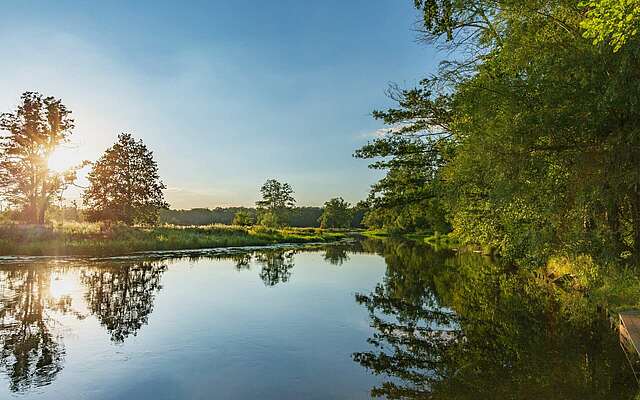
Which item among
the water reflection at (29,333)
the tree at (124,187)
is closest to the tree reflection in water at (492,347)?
the water reflection at (29,333)

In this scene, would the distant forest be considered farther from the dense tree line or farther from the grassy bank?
the dense tree line

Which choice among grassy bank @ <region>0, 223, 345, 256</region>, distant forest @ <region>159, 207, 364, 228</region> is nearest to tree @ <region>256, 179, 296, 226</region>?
distant forest @ <region>159, 207, 364, 228</region>

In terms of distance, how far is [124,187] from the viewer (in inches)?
1665

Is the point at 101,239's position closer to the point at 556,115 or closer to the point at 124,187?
the point at 124,187

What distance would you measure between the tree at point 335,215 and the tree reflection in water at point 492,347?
10774 centimetres

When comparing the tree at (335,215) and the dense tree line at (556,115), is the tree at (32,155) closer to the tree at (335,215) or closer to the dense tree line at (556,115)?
the dense tree line at (556,115)

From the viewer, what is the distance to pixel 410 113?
23375mm

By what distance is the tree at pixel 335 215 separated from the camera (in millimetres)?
125562

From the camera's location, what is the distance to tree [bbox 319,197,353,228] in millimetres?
125562

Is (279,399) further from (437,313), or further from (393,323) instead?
(437,313)

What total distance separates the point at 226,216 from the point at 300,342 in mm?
122650

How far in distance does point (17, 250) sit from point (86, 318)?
21.0 meters

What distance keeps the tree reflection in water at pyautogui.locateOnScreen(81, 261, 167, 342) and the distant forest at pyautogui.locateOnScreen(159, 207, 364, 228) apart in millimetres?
84149

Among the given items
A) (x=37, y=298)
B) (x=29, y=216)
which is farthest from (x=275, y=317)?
(x=29, y=216)
